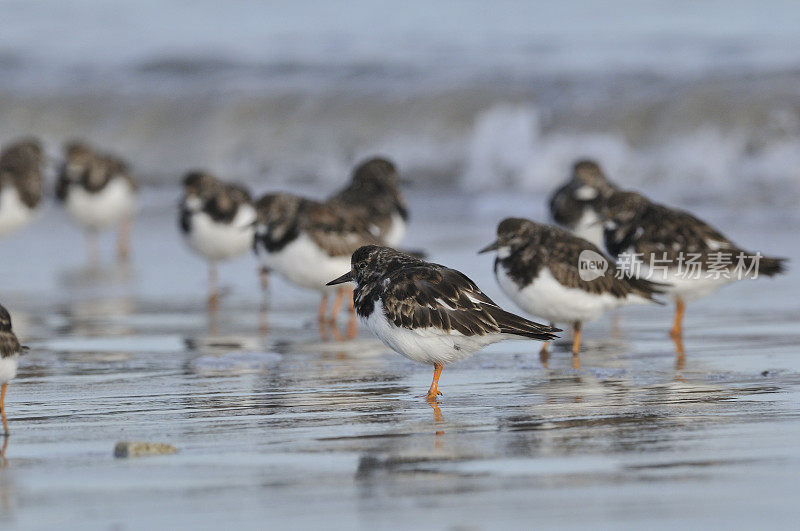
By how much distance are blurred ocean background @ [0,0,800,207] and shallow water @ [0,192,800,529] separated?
597 centimetres

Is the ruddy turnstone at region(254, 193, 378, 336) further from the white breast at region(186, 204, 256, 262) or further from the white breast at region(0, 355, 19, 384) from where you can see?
the white breast at region(0, 355, 19, 384)

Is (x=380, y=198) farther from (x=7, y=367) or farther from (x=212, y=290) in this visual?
(x=7, y=367)

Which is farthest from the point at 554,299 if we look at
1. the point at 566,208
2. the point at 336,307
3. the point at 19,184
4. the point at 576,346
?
the point at 19,184

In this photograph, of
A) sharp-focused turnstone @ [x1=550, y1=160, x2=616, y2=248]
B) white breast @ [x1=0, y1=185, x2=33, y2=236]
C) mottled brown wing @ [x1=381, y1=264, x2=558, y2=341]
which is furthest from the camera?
white breast @ [x1=0, y1=185, x2=33, y2=236]

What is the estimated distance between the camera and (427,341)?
5.16 metres

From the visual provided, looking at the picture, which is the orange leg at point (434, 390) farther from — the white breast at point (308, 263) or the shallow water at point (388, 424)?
the white breast at point (308, 263)

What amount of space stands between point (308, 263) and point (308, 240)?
14cm

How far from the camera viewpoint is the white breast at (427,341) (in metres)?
5.14

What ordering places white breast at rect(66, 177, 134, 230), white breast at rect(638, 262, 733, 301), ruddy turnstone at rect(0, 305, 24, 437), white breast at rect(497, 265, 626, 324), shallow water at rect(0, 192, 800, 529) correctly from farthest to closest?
1. white breast at rect(66, 177, 134, 230)
2. white breast at rect(638, 262, 733, 301)
3. white breast at rect(497, 265, 626, 324)
4. ruddy turnstone at rect(0, 305, 24, 437)
5. shallow water at rect(0, 192, 800, 529)

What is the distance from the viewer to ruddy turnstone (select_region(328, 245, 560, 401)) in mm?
5109

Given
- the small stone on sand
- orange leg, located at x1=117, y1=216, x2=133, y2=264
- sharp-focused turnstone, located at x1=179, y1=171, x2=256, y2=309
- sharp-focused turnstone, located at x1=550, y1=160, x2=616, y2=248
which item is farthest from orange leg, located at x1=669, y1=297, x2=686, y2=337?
orange leg, located at x1=117, y1=216, x2=133, y2=264

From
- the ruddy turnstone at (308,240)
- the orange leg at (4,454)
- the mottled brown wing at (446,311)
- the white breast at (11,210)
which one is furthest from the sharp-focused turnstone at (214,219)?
the orange leg at (4,454)

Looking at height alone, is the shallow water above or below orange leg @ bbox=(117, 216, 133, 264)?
below

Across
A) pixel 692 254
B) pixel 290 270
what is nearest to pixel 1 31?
pixel 290 270
